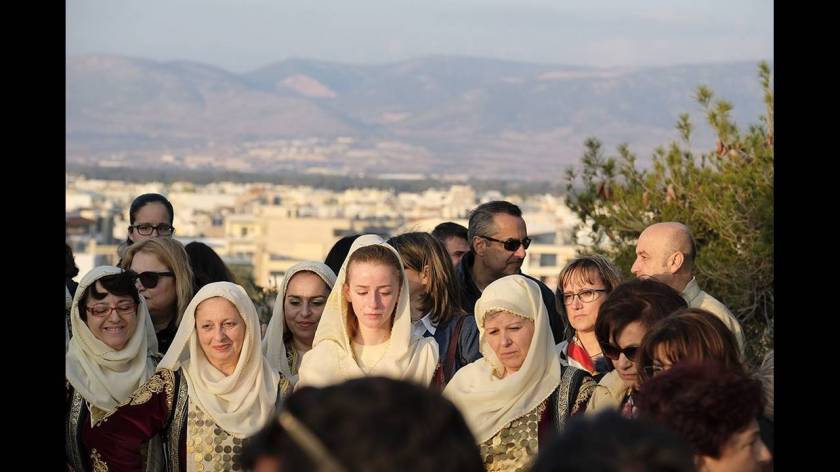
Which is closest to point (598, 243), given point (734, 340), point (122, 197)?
point (734, 340)

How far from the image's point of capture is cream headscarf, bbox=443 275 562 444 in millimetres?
5922

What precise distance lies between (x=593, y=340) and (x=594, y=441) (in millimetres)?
4622

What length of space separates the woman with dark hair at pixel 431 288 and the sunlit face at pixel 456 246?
1.50 meters

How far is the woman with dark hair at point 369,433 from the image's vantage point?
235cm

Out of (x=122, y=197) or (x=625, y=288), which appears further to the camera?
(x=122, y=197)

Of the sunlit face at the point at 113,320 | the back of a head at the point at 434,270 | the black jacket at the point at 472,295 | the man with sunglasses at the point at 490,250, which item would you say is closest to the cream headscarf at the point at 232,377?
the sunlit face at the point at 113,320

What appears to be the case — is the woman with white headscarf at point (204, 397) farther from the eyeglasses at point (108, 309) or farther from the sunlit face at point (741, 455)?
the sunlit face at point (741, 455)

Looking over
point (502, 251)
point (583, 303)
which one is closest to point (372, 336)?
point (583, 303)

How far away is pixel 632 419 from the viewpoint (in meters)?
2.51

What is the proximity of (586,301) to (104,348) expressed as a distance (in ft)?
7.38

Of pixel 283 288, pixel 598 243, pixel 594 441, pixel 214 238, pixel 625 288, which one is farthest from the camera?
pixel 214 238
